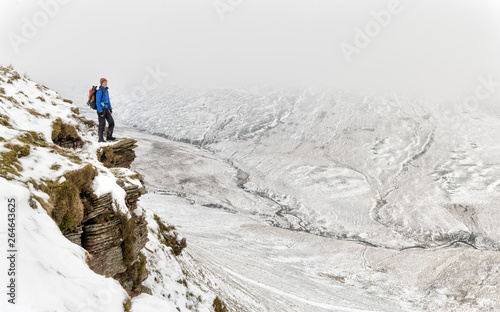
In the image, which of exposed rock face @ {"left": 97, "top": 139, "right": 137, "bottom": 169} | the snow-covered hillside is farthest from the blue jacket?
exposed rock face @ {"left": 97, "top": 139, "right": 137, "bottom": 169}

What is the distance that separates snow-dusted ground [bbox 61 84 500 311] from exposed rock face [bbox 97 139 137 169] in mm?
10996

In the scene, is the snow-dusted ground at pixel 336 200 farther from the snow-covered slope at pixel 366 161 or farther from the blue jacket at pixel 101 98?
the blue jacket at pixel 101 98

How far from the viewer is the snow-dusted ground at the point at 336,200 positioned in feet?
219

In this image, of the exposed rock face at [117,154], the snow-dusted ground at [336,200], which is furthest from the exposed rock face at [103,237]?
the snow-dusted ground at [336,200]

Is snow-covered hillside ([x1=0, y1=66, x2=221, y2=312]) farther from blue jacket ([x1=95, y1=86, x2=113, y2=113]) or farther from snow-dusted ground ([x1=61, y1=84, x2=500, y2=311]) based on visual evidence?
snow-dusted ground ([x1=61, y1=84, x2=500, y2=311])

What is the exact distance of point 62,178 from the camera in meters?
10.9

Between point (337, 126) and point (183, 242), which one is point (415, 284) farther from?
point (337, 126)

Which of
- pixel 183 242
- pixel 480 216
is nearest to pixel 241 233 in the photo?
pixel 183 242

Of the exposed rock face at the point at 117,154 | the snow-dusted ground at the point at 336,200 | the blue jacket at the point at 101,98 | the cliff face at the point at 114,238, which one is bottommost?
the snow-dusted ground at the point at 336,200

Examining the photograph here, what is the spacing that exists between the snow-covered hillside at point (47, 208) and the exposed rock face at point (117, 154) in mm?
492

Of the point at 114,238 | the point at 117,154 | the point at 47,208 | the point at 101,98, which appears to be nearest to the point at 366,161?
the point at 117,154

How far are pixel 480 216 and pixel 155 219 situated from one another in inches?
4212

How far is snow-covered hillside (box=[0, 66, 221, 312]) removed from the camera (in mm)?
7230

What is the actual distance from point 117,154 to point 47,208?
443 inches
